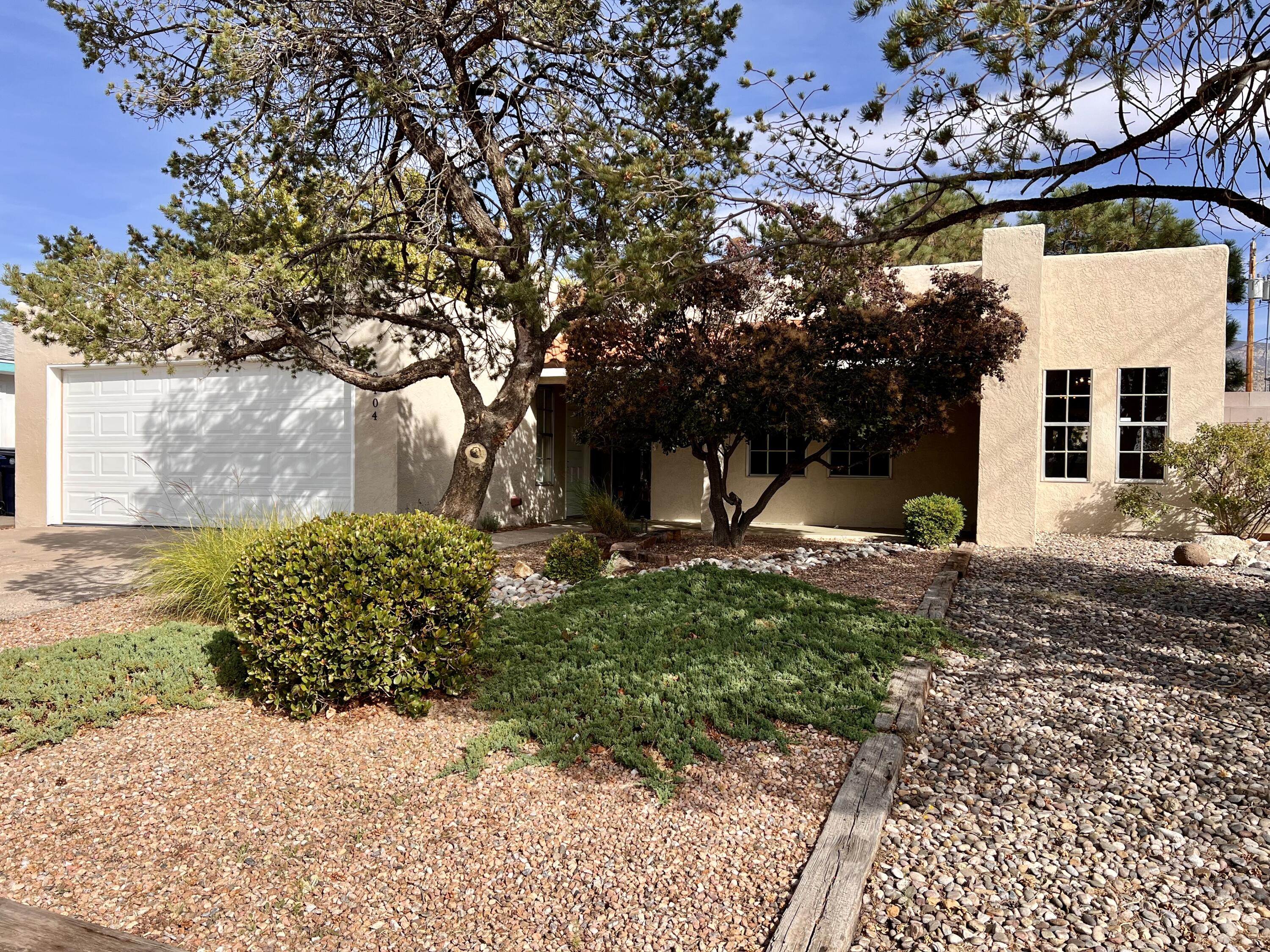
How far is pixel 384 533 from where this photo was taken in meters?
3.92

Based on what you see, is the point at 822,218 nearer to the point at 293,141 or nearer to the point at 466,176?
the point at 466,176

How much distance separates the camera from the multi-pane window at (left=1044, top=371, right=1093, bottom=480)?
35.6 feet

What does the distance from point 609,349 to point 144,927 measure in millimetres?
7118

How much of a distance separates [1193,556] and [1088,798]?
672 cm

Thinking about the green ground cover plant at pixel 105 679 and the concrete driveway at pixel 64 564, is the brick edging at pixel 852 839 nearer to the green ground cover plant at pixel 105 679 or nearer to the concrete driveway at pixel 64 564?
the green ground cover plant at pixel 105 679

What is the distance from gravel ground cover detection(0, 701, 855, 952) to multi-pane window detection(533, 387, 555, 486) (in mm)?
10205

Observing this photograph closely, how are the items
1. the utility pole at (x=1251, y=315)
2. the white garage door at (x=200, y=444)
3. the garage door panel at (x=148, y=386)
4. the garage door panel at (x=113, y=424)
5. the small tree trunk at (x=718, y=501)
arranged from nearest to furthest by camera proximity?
the small tree trunk at (x=718, y=501) → the white garage door at (x=200, y=444) → the garage door panel at (x=148, y=386) → the garage door panel at (x=113, y=424) → the utility pole at (x=1251, y=315)

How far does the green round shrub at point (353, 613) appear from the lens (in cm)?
375

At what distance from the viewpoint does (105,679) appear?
412 cm


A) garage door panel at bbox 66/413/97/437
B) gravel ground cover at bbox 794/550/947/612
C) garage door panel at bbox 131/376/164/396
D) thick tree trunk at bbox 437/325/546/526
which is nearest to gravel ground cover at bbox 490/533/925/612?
gravel ground cover at bbox 794/550/947/612

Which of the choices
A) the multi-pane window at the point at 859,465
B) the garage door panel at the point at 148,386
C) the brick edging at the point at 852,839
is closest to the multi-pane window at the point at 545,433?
the multi-pane window at the point at 859,465

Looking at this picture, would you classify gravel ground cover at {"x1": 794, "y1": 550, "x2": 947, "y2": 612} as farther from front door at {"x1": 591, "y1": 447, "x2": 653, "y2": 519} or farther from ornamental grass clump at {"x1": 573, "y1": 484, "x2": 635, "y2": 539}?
front door at {"x1": 591, "y1": 447, "x2": 653, "y2": 519}

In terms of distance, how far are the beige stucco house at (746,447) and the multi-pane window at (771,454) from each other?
35 mm

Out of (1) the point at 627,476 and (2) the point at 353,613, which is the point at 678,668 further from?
(1) the point at 627,476
